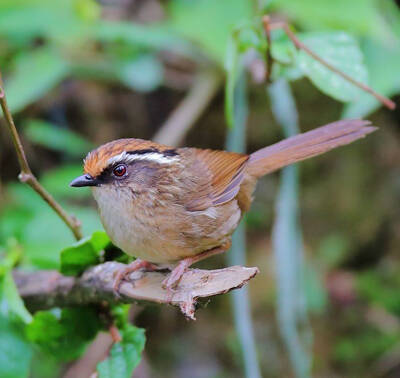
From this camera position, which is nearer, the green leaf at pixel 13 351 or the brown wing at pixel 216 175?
the green leaf at pixel 13 351

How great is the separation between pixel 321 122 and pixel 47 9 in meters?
2.31

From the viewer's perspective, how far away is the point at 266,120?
203 inches

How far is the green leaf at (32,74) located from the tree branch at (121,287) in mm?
1572

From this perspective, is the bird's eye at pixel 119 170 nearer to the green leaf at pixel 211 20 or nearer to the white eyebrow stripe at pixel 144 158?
the white eyebrow stripe at pixel 144 158

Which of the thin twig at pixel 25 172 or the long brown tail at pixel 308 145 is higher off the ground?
the thin twig at pixel 25 172

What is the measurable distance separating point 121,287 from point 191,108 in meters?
2.76

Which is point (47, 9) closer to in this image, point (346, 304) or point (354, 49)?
point (354, 49)

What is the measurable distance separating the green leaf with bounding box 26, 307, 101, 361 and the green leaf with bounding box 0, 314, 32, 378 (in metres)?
0.15

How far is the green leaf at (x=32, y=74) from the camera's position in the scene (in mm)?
4008

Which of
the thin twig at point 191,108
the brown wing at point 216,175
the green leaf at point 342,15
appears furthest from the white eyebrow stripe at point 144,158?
the thin twig at point 191,108

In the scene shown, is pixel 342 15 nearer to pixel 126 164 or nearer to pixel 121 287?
pixel 126 164

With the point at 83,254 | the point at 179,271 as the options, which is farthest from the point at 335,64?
the point at 83,254

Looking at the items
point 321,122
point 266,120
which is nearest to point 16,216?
point 266,120

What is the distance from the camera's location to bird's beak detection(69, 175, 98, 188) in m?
2.31
